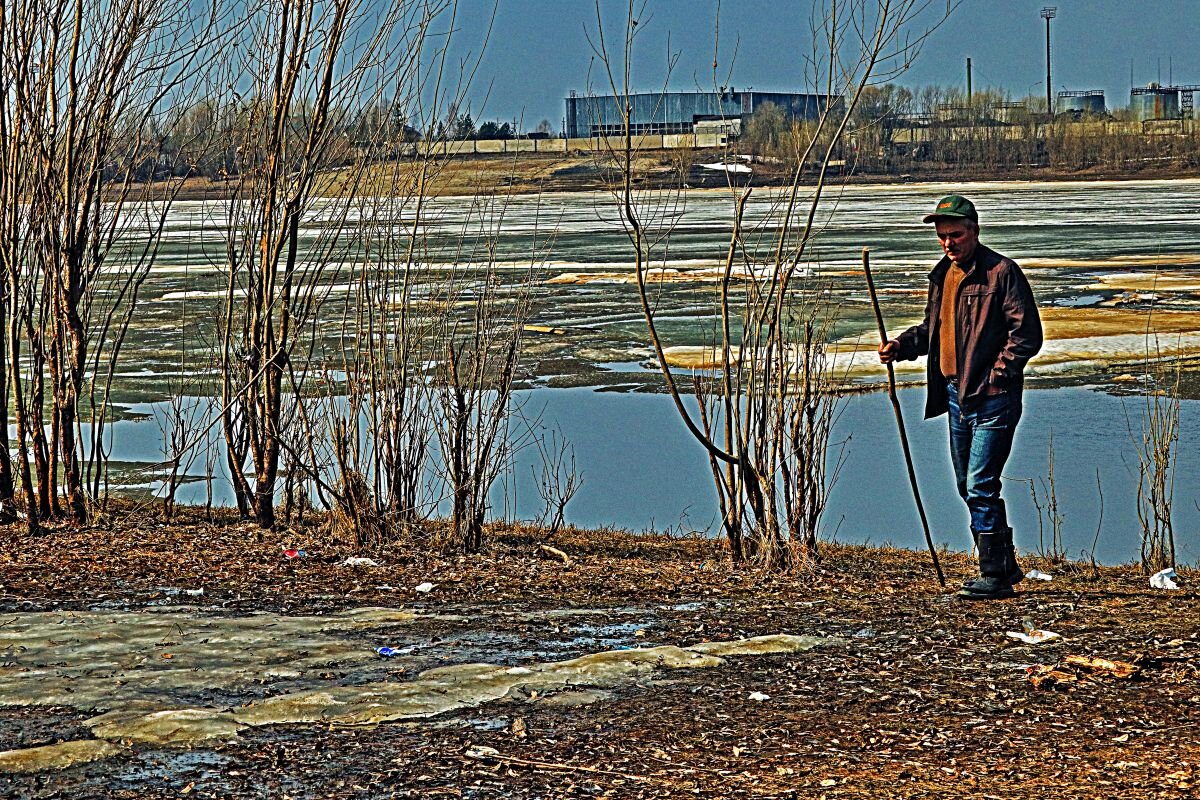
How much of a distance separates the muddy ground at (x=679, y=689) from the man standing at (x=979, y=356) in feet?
1.07

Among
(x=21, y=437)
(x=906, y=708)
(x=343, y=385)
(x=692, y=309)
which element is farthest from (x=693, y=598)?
(x=692, y=309)

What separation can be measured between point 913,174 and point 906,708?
67534 millimetres

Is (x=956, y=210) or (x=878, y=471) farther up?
(x=956, y=210)

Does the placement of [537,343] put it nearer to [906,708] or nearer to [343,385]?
[343,385]

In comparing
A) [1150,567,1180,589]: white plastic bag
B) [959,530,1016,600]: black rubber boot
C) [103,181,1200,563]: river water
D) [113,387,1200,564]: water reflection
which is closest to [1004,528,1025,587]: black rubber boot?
[959,530,1016,600]: black rubber boot

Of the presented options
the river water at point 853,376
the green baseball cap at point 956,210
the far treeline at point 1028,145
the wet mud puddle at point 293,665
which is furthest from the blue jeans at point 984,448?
the far treeline at point 1028,145

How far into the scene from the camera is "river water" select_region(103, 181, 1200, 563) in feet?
35.1

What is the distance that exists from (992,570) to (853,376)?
10239mm

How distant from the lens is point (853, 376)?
53.1ft

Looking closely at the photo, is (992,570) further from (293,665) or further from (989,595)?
(293,665)

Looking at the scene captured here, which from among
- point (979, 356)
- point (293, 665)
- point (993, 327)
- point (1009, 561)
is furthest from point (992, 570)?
point (293, 665)

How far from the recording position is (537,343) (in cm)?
1902

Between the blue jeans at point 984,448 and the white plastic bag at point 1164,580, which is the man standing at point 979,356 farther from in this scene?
the white plastic bag at point 1164,580

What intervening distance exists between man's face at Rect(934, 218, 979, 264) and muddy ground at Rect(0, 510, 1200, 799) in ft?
4.81
